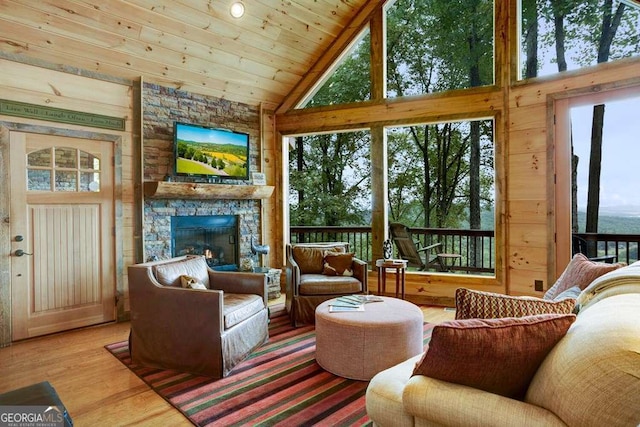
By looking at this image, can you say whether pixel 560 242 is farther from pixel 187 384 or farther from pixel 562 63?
pixel 187 384

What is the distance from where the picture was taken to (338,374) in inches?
113

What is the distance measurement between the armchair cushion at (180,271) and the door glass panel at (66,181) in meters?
1.57

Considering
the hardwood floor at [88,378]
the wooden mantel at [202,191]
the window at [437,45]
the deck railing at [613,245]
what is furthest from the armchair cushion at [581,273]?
the wooden mantel at [202,191]

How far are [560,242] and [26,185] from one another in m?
5.54

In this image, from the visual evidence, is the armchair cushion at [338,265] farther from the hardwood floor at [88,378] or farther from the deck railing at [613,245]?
the deck railing at [613,245]

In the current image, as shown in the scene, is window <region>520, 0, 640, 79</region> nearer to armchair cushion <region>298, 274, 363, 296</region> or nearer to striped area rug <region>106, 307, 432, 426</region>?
armchair cushion <region>298, 274, 363, 296</region>

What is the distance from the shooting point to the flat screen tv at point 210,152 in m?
4.72

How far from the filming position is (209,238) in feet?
17.2

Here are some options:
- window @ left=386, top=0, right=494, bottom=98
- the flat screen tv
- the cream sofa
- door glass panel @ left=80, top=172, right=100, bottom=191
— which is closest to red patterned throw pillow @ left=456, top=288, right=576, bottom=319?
the cream sofa

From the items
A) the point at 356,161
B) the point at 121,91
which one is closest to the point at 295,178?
the point at 356,161

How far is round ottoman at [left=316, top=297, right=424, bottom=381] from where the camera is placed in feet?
9.14

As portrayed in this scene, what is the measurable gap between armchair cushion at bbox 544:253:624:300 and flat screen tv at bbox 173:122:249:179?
3.92m

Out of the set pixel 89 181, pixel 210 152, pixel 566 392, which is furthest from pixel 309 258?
pixel 566 392

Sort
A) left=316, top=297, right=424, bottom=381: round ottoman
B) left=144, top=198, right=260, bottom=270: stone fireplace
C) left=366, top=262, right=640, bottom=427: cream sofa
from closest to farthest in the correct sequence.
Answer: left=366, top=262, right=640, bottom=427: cream sofa, left=316, top=297, right=424, bottom=381: round ottoman, left=144, top=198, right=260, bottom=270: stone fireplace
